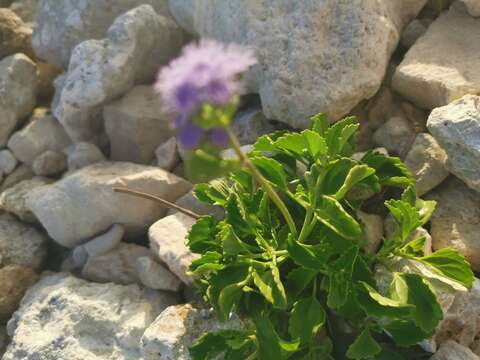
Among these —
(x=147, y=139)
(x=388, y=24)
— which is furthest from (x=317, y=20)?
(x=147, y=139)

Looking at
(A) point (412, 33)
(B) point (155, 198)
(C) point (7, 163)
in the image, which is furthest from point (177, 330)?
(A) point (412, 33)

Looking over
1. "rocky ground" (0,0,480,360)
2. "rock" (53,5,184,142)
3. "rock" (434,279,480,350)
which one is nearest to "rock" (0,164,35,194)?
"rocky ground" (0,0,480,360)

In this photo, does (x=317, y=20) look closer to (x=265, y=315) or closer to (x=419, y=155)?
(x=419, y=155)

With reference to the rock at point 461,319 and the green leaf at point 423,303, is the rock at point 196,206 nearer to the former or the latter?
the green leaf at point 423,303

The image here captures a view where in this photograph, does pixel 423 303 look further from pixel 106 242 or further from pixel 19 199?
pixel 19 199

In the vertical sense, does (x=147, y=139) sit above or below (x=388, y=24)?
below

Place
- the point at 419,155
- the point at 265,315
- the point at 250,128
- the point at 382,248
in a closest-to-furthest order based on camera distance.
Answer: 1. the point at 265,315
2. the point at 382,248
3. the point at 419,155
4. the point at 250,128
